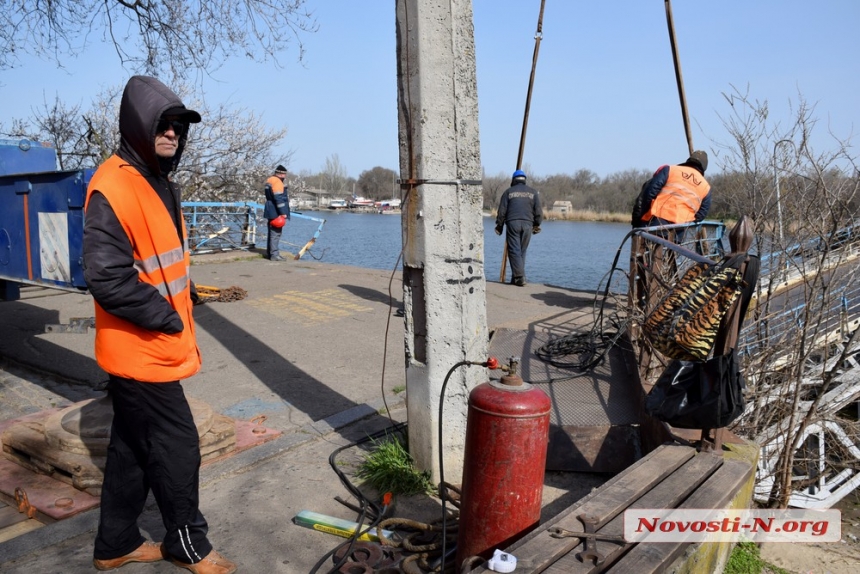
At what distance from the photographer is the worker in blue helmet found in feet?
40.2

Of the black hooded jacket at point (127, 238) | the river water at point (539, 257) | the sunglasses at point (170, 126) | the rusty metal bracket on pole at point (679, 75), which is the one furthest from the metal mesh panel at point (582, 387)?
the river water at point (539, 257)

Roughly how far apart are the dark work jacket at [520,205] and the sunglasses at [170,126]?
31.7ft

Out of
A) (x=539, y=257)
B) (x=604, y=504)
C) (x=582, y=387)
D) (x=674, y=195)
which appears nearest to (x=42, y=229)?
(x=582, y=387)

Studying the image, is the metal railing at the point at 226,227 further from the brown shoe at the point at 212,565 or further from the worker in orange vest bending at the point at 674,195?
the brown shoe at the point at 212,565

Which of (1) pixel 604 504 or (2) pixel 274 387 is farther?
(2) pixel 274 387

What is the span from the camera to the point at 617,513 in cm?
299

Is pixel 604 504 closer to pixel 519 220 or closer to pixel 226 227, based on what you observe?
pixel 519 220

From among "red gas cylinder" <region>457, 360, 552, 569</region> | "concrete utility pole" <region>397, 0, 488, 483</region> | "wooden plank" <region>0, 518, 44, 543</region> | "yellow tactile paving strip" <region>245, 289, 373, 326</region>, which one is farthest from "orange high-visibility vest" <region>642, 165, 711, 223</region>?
"wooden plank" <region>0, 518, 44, 543</region>

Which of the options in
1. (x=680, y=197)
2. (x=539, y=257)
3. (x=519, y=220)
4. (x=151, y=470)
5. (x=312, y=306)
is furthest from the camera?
(x=539, y=257)

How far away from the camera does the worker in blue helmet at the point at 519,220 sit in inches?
482

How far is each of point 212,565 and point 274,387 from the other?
287 cm

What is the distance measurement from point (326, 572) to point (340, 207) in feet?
222

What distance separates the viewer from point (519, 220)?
40.6 feet

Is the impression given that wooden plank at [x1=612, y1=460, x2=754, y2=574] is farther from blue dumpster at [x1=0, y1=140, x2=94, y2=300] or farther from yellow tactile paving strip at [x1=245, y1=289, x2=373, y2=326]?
yellow tactile paving strip at [x1=245, y1=289, x2=373, y2=326]
